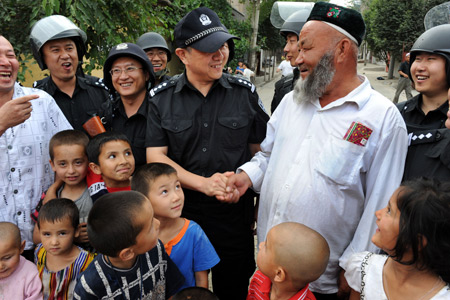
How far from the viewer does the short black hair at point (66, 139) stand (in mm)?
2361

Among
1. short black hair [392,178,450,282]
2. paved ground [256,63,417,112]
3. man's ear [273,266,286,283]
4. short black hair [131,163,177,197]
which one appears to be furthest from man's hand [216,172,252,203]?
paved ground [256,63,417,112]

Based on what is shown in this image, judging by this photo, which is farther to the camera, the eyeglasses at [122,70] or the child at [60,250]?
the eyeglasses at [122,70]

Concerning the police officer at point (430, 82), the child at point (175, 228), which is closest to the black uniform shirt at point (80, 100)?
the child at point (175, 228)

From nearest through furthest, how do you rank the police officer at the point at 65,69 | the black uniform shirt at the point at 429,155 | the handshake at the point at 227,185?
the black uniform shirt at the point at 429,155, the handshake at the point at 227,185, the police officer at the point at 65,69

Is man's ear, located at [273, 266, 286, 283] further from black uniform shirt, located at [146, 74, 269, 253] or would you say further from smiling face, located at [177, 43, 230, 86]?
smiling face, located at [177, 43, 230, 86]

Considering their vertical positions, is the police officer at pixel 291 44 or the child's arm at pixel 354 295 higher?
the police officer at pixel 291 44

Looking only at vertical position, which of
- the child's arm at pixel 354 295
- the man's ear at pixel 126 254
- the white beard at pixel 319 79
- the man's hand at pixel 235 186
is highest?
the white beard at pixel 319 79

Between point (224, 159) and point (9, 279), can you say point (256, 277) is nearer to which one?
point (224, 159)

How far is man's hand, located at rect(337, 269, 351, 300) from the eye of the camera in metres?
1.94

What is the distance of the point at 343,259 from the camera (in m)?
1.91

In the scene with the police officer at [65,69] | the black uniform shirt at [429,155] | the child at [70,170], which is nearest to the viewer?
the black uniform shirt at [429,155]

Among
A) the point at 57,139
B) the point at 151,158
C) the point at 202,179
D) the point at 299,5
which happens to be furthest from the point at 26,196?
the point at 299,5

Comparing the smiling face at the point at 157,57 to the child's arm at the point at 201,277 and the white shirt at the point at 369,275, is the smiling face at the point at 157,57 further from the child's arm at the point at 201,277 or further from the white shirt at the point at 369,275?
the white shirt at the point at 369,275

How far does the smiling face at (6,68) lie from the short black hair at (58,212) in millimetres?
871
